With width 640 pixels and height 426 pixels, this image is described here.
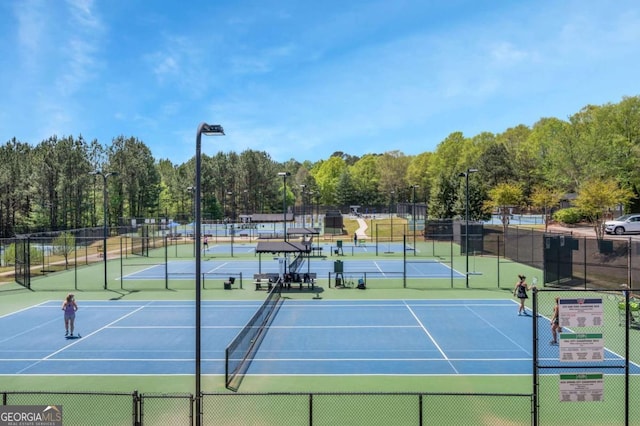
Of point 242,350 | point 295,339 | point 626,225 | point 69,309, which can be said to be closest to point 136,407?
point 242,350

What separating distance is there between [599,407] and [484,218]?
50.2 metres

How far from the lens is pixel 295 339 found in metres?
17.7

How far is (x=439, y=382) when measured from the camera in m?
13.3

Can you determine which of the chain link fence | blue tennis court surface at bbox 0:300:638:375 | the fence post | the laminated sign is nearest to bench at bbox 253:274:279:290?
blue tennis court surface at bbox 0:300:638:375

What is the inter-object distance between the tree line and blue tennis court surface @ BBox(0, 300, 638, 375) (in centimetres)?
1000

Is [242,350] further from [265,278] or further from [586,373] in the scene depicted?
[265,278]

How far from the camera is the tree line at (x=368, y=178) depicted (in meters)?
55.0

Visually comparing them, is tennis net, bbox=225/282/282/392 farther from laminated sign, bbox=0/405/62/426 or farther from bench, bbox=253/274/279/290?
bench, bbox=253/274/279/290

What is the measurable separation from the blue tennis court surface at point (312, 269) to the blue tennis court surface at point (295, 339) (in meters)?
9.02

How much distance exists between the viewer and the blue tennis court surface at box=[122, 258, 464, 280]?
33.6 m

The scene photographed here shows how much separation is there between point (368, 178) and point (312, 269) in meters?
98.8

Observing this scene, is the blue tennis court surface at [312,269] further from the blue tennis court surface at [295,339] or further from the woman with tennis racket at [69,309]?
the woman with tennis racket at [69,309]

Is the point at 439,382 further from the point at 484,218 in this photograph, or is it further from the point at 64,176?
the point at 64,176

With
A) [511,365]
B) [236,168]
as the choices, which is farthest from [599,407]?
[236,168]
